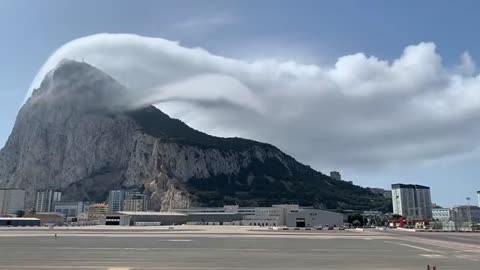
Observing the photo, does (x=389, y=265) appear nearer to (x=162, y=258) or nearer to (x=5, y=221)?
(x=162, y=258)

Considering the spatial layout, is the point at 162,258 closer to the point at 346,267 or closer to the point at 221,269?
the point at 221,269

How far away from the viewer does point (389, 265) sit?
88.1ft

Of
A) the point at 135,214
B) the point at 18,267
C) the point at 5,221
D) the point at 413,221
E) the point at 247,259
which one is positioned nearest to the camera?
the point at 18,267

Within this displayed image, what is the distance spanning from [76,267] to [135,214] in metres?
180

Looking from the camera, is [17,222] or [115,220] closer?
[17,222]

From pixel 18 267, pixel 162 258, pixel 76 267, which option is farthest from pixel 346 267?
pixel 18 267

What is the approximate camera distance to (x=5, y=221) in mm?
159000

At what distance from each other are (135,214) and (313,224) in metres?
82.4

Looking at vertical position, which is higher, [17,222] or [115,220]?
[115,220]

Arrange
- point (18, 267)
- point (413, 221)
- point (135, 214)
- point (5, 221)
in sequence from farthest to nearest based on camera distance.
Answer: point (135, 214), point (413, 221), point (5, 221), point (18, 267)

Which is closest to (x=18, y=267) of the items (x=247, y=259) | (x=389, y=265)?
(x=247, y=259)

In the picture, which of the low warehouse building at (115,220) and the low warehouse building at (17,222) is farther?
the low warehouse building at (115,220)

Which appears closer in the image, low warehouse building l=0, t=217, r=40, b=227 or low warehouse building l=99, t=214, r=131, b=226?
low warehouse building l=0, t=217, r=40, b=227

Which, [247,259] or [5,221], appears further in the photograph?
[5,221]
